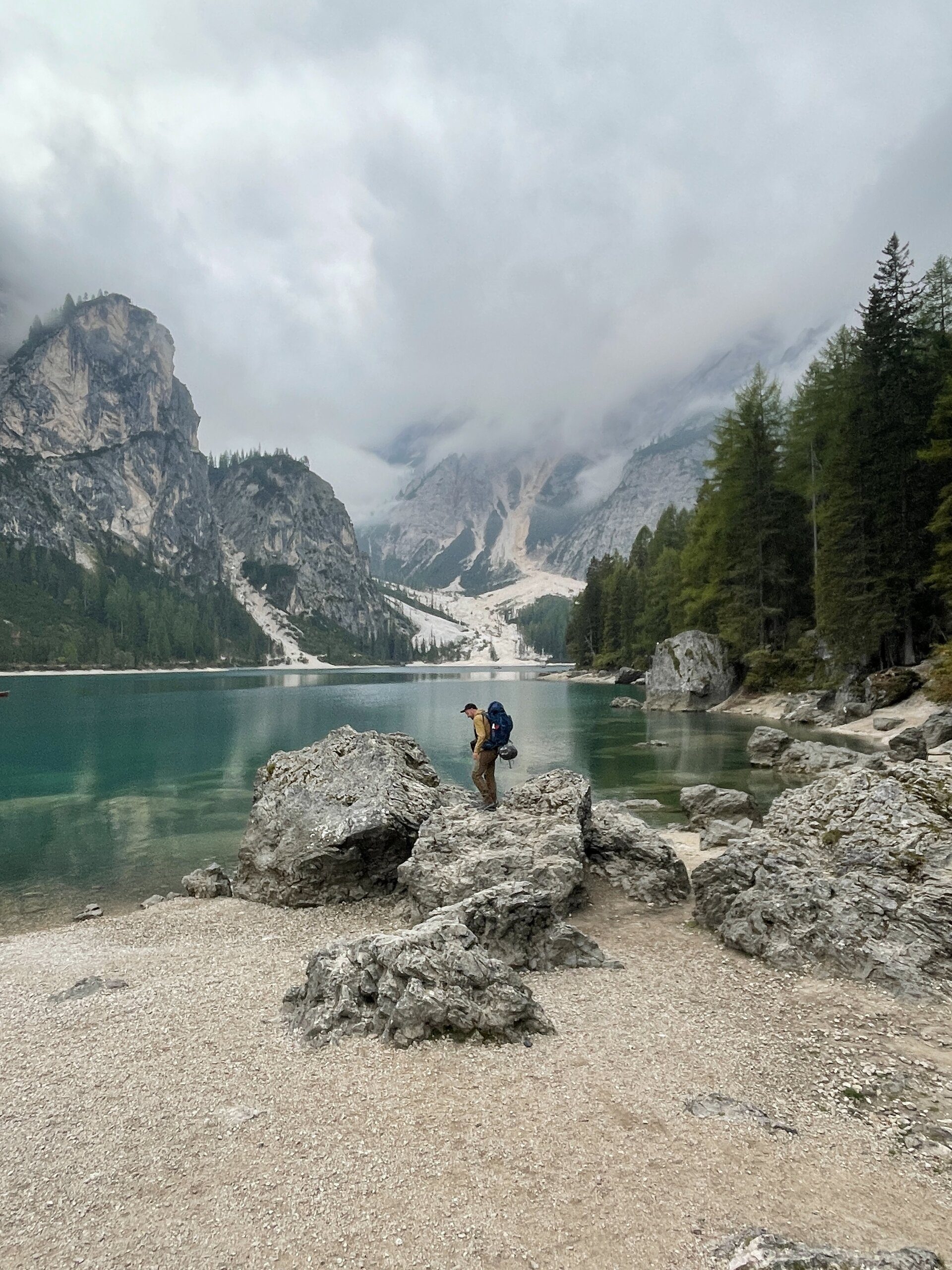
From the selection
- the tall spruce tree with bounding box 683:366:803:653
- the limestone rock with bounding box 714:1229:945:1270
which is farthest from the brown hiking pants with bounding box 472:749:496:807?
the tall spruce tree with bounding box 683:366:803:653

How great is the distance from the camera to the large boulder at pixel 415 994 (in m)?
7.83

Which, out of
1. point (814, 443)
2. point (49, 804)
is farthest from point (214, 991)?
point (814, 443)

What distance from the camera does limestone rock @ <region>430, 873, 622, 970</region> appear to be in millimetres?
10156

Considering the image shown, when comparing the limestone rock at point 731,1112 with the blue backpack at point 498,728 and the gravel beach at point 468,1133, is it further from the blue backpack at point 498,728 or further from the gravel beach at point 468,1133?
the blue backpack at point 498,728

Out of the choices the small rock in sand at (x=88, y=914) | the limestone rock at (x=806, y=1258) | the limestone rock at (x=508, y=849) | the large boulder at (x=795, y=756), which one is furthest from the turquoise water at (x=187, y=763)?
the limestone rock at (x=806, y=1258)

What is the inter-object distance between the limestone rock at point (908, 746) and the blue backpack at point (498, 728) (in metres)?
17.6

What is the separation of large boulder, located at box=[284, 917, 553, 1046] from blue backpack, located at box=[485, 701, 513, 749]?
609cm

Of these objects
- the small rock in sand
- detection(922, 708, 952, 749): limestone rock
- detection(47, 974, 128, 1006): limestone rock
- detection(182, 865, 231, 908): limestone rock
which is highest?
detection(922, 708, 952, 749): limestone rock

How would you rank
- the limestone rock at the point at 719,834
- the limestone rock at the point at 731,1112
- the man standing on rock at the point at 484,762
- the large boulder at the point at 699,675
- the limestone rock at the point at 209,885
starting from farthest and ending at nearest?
the large boulder at the point at 699,675, the limestone rock at the point at 719,834, the limestone rock at the point at 209,885, the man standing on rock at the point at 484,762, the limestone rock at the point at 731,1112

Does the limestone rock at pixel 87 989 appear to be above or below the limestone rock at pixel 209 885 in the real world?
above

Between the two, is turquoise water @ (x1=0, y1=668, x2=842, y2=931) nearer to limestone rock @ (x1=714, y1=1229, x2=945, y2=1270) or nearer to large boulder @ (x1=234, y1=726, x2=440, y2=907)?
large boulder @ (x1=234, y1=726, x2=440, y2=907)

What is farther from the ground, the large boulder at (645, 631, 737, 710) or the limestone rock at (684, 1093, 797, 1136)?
the large boulder at (645, 631, 737, 710)

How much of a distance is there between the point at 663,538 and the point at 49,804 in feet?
291

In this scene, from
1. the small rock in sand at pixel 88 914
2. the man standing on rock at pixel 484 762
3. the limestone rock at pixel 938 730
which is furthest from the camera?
the limestone rock at pixel 938 730
